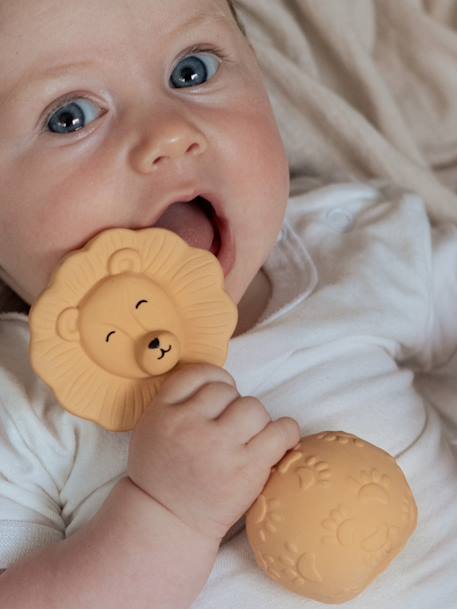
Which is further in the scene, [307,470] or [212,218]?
[212,218]

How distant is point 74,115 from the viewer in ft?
3.05

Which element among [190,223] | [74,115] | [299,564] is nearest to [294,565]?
[299,564]

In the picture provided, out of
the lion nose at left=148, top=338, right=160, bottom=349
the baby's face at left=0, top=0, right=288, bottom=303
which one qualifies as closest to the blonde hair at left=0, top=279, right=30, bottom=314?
the baby's face at left=0, top=0, right=288, bottom=303

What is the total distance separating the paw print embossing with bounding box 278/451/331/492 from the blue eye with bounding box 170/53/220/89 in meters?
0.41

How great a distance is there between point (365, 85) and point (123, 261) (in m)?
0.72

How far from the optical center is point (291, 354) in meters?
1.12

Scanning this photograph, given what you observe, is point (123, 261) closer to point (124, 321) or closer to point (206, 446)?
point (124, 321)

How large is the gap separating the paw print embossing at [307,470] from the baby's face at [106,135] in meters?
0.25

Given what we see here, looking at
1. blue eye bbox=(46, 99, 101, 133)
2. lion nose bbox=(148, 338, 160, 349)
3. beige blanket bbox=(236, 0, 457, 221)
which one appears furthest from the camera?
beige blanket bbox=(236, 0, 457, 221)

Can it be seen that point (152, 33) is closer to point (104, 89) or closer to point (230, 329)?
point (104, 89)

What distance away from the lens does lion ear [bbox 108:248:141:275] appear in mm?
858

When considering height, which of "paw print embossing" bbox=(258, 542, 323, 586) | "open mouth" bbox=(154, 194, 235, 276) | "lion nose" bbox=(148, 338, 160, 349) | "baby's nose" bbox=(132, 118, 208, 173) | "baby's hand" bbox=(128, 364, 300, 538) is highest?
"baby's nose" bbox=(132, 118, 208, 173)

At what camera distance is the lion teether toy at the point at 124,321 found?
33.1 inches

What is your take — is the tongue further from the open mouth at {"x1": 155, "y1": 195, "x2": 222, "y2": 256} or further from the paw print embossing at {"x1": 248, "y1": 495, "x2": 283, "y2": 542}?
the paw print embossing at {"x1": 248, "y1": 495, "x2": 283, "y2": 542}
